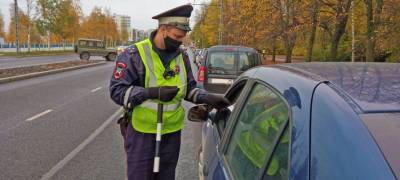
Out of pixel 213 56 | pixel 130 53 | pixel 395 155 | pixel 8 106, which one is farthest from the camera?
pixel 213 56

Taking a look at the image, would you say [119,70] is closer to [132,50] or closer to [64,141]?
[132,50]

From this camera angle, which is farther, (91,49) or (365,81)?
(91,49)

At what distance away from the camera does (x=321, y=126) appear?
1.69 m

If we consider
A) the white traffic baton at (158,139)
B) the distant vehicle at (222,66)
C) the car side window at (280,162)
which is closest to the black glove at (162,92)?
the white traffic baton at (158,139)

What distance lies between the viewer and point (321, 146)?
163 cm

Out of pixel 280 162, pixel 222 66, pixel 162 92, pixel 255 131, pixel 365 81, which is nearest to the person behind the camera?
pixel 280 162

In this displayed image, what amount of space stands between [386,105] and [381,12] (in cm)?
1364

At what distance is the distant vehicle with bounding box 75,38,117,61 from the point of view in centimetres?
4478

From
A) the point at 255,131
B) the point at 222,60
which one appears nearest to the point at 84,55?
the point at 222,60

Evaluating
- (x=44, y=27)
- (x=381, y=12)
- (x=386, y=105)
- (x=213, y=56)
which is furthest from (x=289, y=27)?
(x=44, y=27)

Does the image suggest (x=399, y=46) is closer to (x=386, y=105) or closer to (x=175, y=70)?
(x=175, y=70)

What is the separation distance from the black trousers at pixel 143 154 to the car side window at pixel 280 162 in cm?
153

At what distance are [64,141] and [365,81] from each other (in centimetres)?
624

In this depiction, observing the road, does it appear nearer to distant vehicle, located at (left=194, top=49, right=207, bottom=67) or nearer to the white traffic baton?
distant vehicle, located at (left=194, top=49, right=207, bottom=67)
